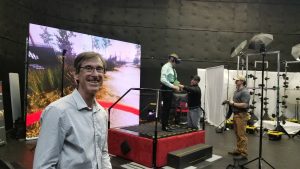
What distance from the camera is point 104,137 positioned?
5.22ft

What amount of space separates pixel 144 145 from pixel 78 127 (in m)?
3.60

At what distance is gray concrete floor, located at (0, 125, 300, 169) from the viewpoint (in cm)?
495

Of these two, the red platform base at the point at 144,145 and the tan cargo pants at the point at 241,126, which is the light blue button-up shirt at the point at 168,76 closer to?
the red platform base at the point at 144,145

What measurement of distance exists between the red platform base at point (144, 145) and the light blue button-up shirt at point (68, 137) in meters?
3.37

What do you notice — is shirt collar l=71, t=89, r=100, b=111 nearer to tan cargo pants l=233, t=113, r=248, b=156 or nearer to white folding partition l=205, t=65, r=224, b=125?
tan cargo pants l=233, t=113, r=248, b=156

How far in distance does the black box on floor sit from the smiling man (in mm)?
3313

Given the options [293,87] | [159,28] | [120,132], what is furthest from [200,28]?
[120,132]

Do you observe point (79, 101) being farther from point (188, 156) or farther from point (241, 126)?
point (241, 126)

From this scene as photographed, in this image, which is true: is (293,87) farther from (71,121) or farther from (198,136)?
(71,121)

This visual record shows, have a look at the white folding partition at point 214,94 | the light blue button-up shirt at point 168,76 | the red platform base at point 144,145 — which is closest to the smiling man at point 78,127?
the red platform base at point 144,145

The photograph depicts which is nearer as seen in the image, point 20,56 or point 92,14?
point 20,56

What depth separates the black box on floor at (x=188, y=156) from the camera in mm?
4730

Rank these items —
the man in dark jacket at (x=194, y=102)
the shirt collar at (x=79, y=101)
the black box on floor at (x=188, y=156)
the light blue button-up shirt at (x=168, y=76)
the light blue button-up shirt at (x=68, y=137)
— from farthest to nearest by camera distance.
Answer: the man in dark jacket at (x=194, y=102), the light blue button-up shirt at (x=168, y=76), the black box on floor at (x=188, y=156), the shirt collar at (x=79, y=101), the light blue button-up shirt at (x=68, y=137)

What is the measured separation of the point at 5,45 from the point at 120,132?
404cm
